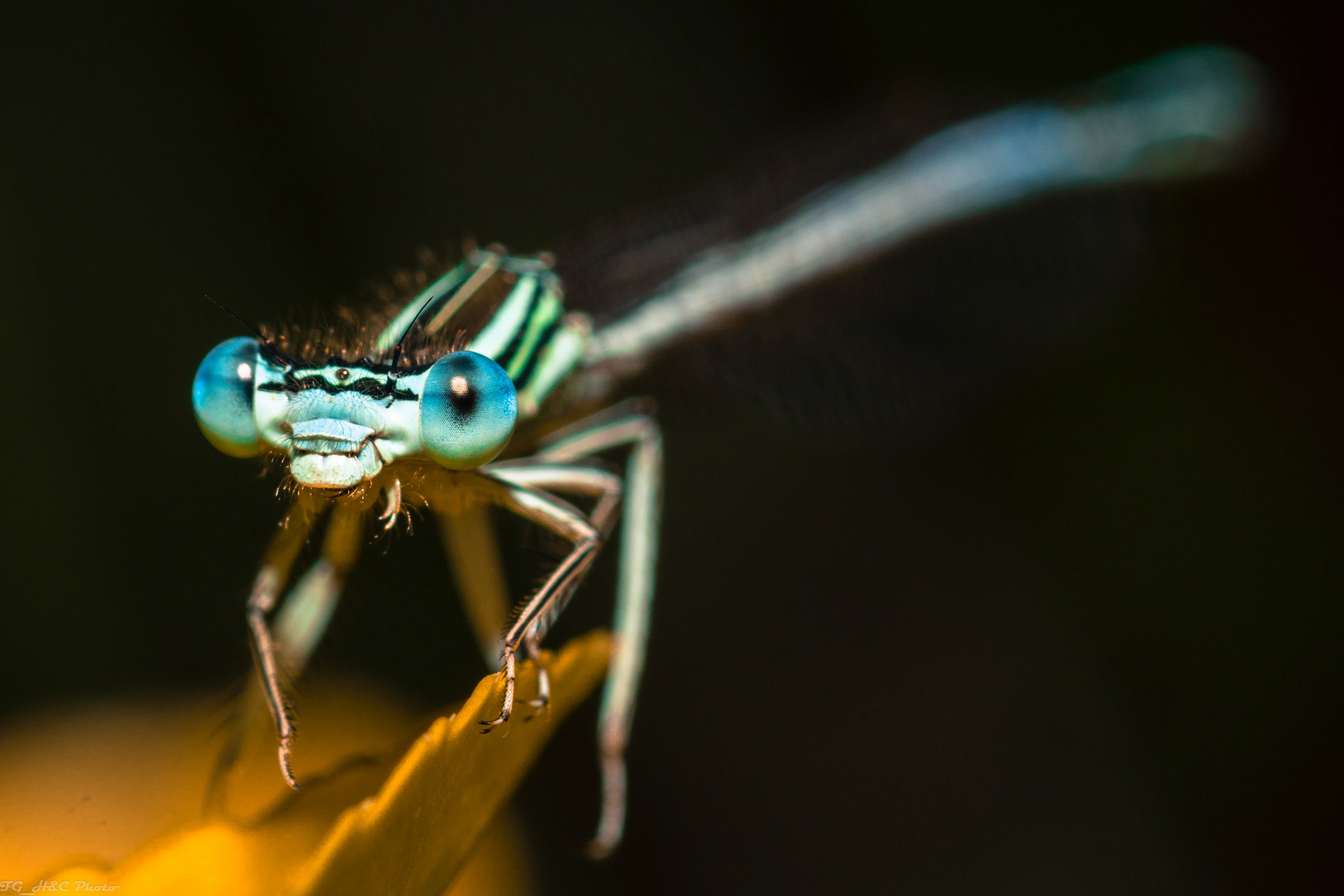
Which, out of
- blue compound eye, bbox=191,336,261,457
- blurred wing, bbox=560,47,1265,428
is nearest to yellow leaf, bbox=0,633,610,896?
blue compound eye, bbox=191,336,261,457

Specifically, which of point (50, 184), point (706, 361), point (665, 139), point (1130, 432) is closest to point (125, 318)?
point (50, 184)

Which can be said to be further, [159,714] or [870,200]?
[870,200]

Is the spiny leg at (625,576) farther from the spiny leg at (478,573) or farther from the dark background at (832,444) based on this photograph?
the dark background at (832,444)

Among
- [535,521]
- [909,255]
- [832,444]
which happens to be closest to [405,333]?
[535,521]

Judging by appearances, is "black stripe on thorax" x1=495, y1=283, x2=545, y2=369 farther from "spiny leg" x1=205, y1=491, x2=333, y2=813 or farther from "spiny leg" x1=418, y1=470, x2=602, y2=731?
"spiny leg" x1=205, y1=491, x2=333, y2=813

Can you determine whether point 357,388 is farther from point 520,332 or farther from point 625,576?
point 625,576

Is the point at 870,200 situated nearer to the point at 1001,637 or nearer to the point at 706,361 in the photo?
the point at 706,361
